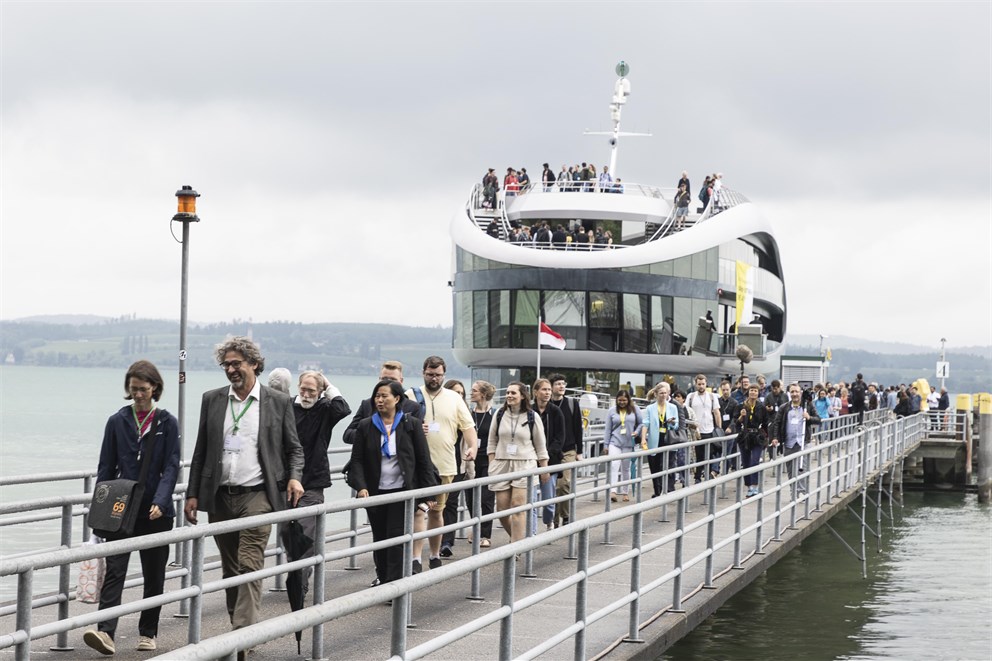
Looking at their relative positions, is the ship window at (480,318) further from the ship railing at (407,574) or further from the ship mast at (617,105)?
the ship railing at (407,574)

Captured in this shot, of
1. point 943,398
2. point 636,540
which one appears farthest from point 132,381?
point 943,398

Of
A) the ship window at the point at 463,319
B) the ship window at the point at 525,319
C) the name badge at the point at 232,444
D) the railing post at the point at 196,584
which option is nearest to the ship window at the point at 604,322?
the ship window at the point at 525,319

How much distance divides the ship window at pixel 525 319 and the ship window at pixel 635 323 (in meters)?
2.74

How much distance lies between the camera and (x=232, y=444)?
26.2 ft

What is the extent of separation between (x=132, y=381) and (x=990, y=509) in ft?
106

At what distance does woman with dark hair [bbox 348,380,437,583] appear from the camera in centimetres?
984

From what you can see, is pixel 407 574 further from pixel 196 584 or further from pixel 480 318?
pixel 480 318

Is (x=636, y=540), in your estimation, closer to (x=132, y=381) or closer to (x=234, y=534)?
(x=234, y=534)

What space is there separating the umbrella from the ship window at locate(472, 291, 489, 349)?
121 feet

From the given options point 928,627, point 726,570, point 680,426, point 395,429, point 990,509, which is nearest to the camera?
point 395,429

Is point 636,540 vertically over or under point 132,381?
under

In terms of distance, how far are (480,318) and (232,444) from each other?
125ft

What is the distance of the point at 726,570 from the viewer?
12289 millimetres

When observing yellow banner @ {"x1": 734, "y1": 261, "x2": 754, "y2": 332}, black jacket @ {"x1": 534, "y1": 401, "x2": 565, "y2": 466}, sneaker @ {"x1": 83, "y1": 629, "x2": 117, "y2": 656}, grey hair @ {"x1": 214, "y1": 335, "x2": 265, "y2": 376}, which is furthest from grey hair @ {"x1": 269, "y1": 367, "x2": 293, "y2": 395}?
yellow banner @ {"x1": 734, "y1": 261, "x2": 754, "y2": 332}
